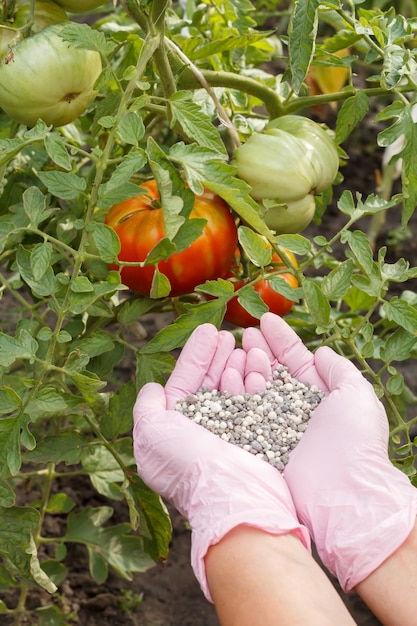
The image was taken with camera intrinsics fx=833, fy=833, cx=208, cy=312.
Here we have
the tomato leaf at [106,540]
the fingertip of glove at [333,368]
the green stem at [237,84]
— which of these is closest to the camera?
the fingertip of glove at [333,368]

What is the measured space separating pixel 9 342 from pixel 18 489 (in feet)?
3.75

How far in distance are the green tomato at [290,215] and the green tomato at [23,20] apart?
0.42 meters

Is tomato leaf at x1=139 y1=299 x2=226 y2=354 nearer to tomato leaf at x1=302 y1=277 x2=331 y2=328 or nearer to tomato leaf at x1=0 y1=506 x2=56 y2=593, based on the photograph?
tomato leaf at x1=302 y1=277 x2=331 y2=328

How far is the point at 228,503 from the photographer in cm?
110

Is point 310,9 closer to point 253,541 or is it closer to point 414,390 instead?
point 253,541

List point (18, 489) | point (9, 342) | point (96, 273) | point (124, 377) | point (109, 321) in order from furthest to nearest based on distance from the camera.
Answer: point (124, 377), point (18, 489), point (109, 321), point (96, 273), point (9, 342)

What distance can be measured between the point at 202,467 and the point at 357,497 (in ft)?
0.71

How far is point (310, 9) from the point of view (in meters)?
1.09

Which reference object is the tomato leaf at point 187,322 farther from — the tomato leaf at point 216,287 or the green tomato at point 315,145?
the green tomato at point 315,145

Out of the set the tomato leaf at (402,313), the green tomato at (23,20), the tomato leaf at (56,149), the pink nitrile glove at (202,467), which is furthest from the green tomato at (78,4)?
the tomato leaf at (402,313)

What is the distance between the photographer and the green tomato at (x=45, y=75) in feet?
3.73

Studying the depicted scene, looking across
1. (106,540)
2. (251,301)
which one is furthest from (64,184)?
(106,540)

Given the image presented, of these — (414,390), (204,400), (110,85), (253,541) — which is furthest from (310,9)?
(414,390)

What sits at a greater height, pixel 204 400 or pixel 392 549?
pixel 204 400
